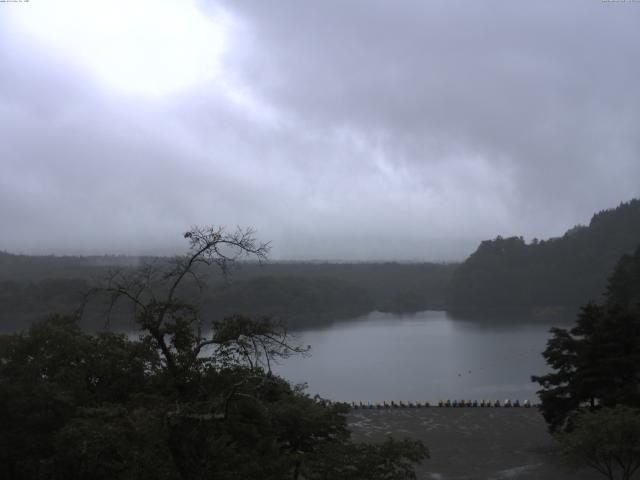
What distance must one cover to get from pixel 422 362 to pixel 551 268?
51.3m

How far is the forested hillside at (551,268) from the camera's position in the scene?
265ft

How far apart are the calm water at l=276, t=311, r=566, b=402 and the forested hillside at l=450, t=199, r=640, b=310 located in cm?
1717

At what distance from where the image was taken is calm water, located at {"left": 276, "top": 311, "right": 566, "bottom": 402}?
32.5 metres

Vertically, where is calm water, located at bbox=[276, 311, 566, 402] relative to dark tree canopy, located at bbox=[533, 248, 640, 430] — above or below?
below

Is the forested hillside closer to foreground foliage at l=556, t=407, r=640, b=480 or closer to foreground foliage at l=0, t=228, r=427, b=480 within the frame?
foreground foliage at l=556, t=407, r=640, b=480

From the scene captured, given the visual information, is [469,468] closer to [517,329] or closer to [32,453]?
[32,453]

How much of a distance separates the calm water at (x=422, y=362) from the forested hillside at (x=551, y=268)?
17169 millimetres

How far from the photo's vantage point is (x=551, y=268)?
8650 cm

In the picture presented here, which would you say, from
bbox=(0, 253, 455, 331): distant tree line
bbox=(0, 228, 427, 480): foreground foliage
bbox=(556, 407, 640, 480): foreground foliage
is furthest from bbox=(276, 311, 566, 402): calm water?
bbox=(0, 228, 427, 480): foreground foliage

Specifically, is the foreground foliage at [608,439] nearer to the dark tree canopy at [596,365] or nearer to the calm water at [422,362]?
the dark tree canopy at [596,365]

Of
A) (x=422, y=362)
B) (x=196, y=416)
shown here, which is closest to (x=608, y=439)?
(x=196, y=416)

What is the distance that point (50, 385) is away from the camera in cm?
1005

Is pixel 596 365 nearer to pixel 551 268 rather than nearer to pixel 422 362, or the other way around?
pixel 422 362

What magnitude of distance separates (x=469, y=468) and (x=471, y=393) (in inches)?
663
